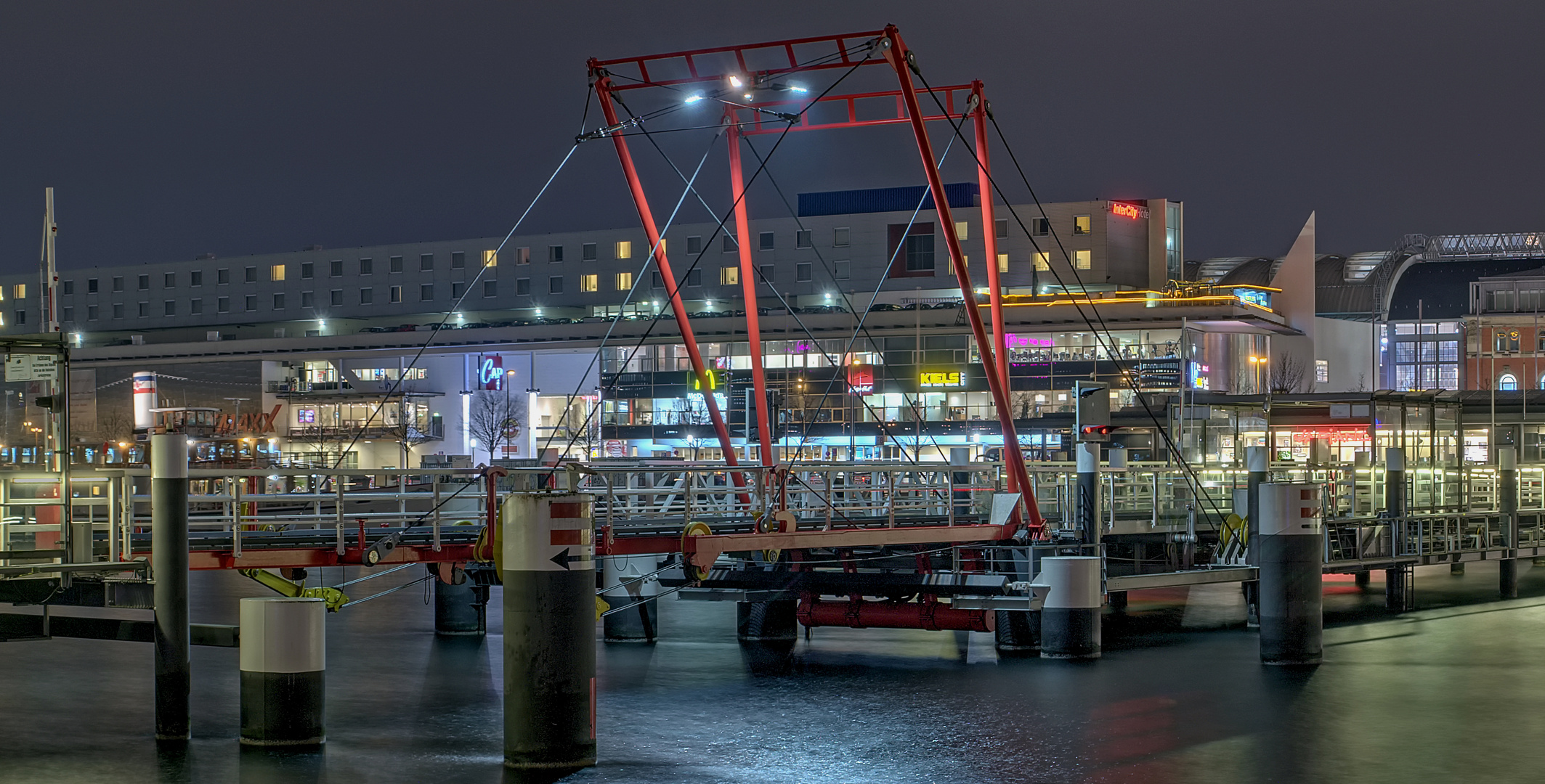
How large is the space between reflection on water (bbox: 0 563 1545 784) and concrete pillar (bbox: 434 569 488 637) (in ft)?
2.39

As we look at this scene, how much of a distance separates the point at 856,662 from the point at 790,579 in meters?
1.76

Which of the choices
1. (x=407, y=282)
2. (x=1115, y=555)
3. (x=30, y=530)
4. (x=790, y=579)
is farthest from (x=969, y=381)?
(x=30, y=530)

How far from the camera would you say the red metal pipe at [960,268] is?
2536 cm

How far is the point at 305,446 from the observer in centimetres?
11238

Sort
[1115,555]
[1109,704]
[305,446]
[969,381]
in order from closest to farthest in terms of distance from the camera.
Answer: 1. [1109,704]
2. [1115,555]
3. [969,381]
4. [305,446]

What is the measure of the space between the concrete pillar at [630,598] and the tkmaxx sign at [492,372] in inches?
2878

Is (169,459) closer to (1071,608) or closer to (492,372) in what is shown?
(1071,608)

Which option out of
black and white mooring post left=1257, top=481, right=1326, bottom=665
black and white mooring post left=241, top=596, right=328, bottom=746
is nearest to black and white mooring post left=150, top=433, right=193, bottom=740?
black and white mooring post left=241, top=596, right=328, bottom=746

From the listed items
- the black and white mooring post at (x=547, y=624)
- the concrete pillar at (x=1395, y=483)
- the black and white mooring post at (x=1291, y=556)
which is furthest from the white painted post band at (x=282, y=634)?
the concrete pillar at (x=1395, y=483)

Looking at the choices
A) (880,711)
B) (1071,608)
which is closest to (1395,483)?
(1071,608)

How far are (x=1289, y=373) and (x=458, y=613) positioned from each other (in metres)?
87.7

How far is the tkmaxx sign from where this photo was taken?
10569cm

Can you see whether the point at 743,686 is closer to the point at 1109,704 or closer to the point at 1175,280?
the point at 1109,704

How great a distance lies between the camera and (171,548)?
59.9 ft
